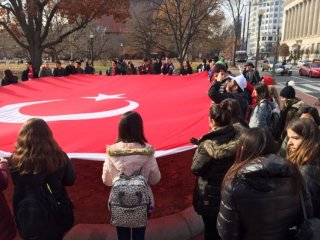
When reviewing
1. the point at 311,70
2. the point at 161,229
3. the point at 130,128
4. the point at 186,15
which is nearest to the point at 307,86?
the point at 186,15

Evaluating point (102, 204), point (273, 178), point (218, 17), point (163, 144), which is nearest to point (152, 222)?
point (102, 204)

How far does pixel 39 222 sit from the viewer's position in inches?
120

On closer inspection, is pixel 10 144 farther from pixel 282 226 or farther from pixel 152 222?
pixel 282 226

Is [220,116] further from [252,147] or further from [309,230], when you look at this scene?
[309,230]

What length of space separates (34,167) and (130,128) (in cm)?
86

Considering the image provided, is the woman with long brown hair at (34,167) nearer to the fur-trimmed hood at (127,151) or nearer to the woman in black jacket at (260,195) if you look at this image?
the fur-trimmed hood at (127,151)

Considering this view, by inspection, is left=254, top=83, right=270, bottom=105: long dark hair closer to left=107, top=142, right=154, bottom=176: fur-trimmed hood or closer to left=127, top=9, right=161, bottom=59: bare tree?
left=107, top=142, right=154, bottom=176: fur-trimmed hood

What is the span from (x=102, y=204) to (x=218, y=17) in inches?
1238

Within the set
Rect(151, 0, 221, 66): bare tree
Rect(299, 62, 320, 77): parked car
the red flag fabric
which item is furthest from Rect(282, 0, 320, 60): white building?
the red flag fabric

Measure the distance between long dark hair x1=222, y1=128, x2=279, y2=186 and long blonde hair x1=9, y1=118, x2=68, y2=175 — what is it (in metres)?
1.44

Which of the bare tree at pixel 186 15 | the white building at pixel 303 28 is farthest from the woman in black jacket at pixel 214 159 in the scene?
the white building at pixel 303 28

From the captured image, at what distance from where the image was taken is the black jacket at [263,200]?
238cm

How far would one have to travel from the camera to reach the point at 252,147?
2518mm

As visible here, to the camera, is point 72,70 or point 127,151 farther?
point 72,70
